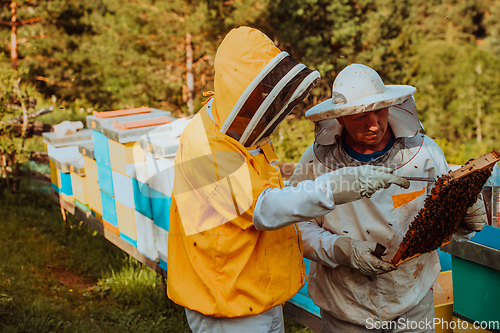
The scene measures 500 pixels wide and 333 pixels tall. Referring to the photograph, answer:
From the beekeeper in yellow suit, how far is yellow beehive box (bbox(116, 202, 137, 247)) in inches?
90.9

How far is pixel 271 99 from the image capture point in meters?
1.76

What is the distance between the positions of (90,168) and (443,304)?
12.7 feet

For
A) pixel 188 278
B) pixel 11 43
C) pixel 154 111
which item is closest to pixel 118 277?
pixel 154 111

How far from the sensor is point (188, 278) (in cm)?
196

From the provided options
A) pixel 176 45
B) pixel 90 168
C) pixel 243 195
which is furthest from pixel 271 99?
pixel 176 45

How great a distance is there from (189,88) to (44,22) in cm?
671

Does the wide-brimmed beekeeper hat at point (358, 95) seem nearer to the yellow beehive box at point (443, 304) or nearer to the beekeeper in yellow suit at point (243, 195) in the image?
the beekeeper in yellow suit at point (243, 195)

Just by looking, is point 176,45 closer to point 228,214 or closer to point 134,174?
point 134,174

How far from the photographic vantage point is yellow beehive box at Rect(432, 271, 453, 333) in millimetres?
2584

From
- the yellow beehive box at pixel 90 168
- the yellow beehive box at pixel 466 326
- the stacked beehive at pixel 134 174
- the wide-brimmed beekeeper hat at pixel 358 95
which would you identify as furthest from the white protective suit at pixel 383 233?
the yellow beehive box at pixel 90 168

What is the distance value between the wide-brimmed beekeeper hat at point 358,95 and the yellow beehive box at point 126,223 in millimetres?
2711

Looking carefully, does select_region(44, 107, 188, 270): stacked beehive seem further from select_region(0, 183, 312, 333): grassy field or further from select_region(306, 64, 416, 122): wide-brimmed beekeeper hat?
select_region(306, 64, 416, 122): wide-brimmed beekeeper hat

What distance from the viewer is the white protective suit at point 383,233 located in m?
1.99

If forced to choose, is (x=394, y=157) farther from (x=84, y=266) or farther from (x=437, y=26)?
(x=437, y=26)
